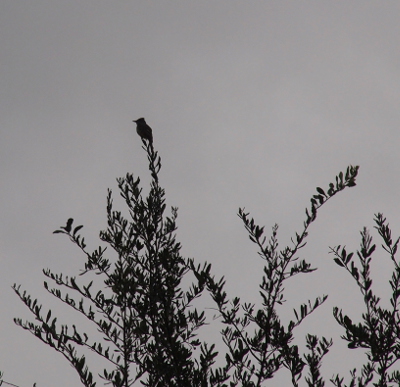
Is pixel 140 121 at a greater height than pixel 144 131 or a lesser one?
greater

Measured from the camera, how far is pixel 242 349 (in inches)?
227

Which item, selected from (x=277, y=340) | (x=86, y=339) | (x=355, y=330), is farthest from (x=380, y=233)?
(x=86, y=339)

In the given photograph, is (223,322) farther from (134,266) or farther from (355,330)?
(355,330)

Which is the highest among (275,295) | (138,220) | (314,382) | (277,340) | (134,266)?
(138,220)

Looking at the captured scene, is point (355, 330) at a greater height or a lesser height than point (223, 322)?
lesser

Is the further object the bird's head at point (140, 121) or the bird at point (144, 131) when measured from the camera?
the bird's head at point (140, 121)

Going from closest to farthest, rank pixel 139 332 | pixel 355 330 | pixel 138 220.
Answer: pixel 355 330, pixel 139 332, pixel 138 220

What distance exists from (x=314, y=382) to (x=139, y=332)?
1861mm

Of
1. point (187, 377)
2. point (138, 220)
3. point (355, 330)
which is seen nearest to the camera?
point (355, 330)

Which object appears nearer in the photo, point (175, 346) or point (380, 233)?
point (380, 233)

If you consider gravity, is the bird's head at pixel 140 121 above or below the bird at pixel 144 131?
above

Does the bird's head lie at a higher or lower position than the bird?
higher

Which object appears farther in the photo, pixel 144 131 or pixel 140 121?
pixel 140 121

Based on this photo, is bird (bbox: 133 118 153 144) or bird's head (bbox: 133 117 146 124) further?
bird's head (bbox: 133 117 146 124)
